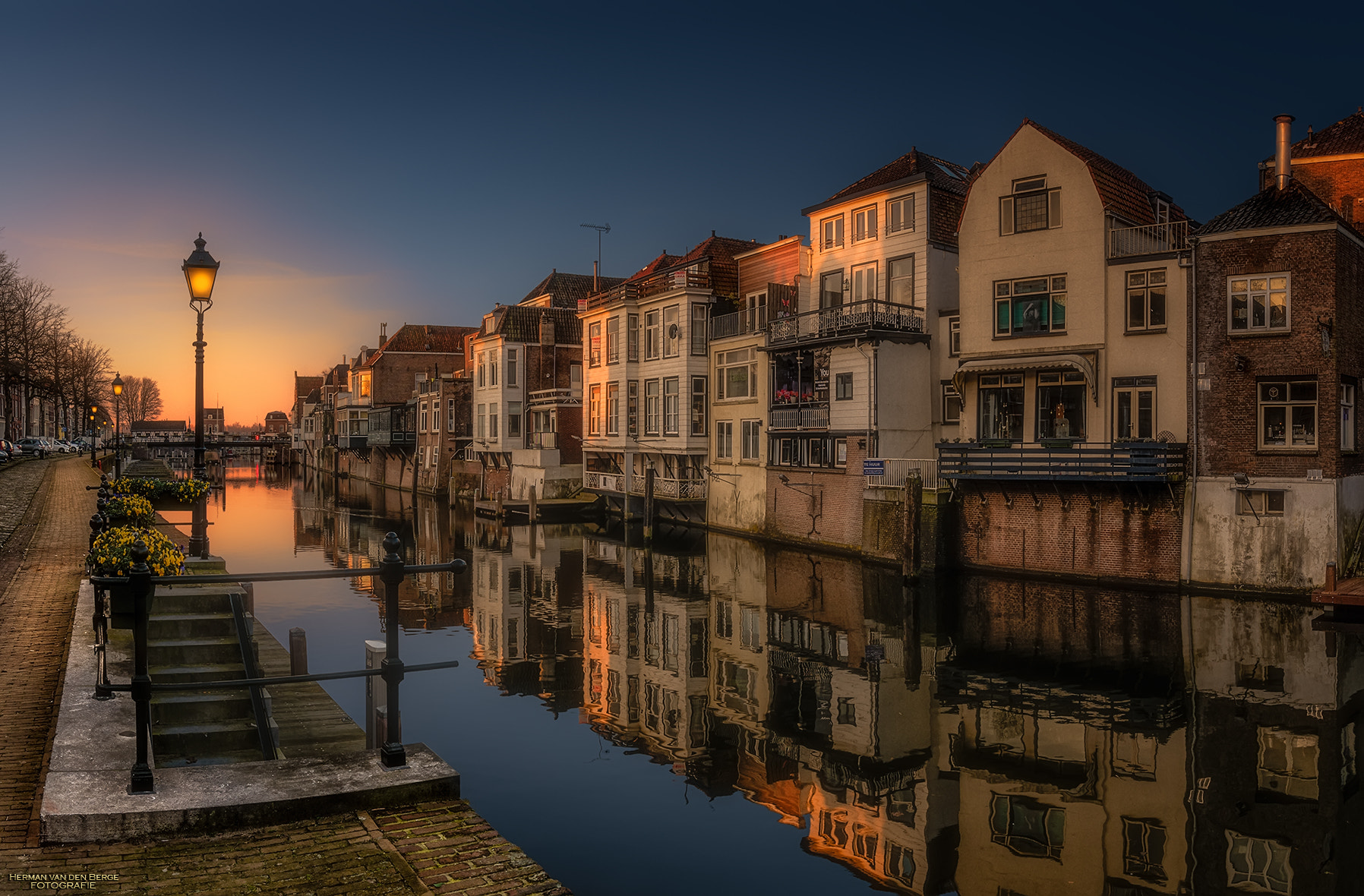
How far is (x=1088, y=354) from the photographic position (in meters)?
29.8

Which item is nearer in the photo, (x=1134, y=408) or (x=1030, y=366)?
(x=1134, y=408)

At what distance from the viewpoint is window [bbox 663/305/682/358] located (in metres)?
45.7

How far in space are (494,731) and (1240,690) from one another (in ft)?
43.1

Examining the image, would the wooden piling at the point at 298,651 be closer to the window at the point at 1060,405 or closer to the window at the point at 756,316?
the window at the point at 1060,405

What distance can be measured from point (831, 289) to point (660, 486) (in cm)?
1344

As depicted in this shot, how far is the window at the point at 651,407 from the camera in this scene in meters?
47.4

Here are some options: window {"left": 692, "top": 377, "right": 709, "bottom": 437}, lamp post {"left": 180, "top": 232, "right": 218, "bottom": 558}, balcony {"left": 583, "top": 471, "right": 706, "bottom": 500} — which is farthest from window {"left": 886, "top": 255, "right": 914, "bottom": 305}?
lamp post {"left": 180, "top": 232, "right": 218, "bottom": 558}

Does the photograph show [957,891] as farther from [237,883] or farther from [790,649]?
[790,649]

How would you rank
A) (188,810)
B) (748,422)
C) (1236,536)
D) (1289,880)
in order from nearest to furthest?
(188,810) < (1289,880) < (1236,536) < (748,422)

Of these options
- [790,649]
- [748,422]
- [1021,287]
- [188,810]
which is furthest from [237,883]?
[748,422]

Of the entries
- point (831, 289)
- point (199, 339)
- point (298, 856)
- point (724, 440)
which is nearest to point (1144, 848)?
point (298, 856)

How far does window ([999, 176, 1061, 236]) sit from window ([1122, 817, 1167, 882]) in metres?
23.2

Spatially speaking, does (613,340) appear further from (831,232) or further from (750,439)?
(831,232)

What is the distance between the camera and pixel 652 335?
157 ft
